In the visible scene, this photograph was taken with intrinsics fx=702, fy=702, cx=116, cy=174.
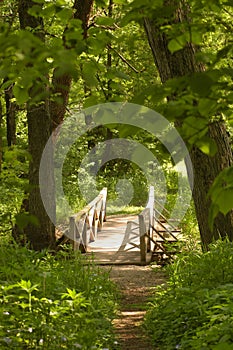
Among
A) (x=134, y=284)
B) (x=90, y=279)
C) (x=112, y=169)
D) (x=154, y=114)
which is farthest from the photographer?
(x=112, y=169)

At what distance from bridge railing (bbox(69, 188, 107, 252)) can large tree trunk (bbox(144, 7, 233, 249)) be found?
2971 mm

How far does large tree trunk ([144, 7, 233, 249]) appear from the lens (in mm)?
7523

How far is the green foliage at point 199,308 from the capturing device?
4816mm

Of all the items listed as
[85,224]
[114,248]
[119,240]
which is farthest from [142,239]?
[119,240]

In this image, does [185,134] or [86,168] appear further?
[86,168]

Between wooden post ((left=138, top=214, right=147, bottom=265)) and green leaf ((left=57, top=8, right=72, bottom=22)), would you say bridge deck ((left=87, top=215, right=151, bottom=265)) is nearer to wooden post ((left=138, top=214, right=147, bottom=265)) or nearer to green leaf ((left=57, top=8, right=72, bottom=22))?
wooden post ((left=138, top=214, right=147, bottom=265))

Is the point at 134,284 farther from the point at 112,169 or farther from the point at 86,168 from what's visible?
the point at 112,169

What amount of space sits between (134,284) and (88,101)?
6.47 m

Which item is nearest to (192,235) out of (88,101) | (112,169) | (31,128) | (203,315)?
(31,128)

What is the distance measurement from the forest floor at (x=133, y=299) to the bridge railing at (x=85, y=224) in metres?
0.81

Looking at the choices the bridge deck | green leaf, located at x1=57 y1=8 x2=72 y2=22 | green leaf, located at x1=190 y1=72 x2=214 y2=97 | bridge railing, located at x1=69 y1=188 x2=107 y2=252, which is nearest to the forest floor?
the bridge deck

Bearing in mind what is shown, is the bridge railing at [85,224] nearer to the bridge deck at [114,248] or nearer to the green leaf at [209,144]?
the bridge deck at [114,248]

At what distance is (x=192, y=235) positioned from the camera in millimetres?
11852

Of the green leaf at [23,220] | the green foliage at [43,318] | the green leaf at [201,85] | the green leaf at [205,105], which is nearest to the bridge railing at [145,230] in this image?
the green foliage at [43,318]
